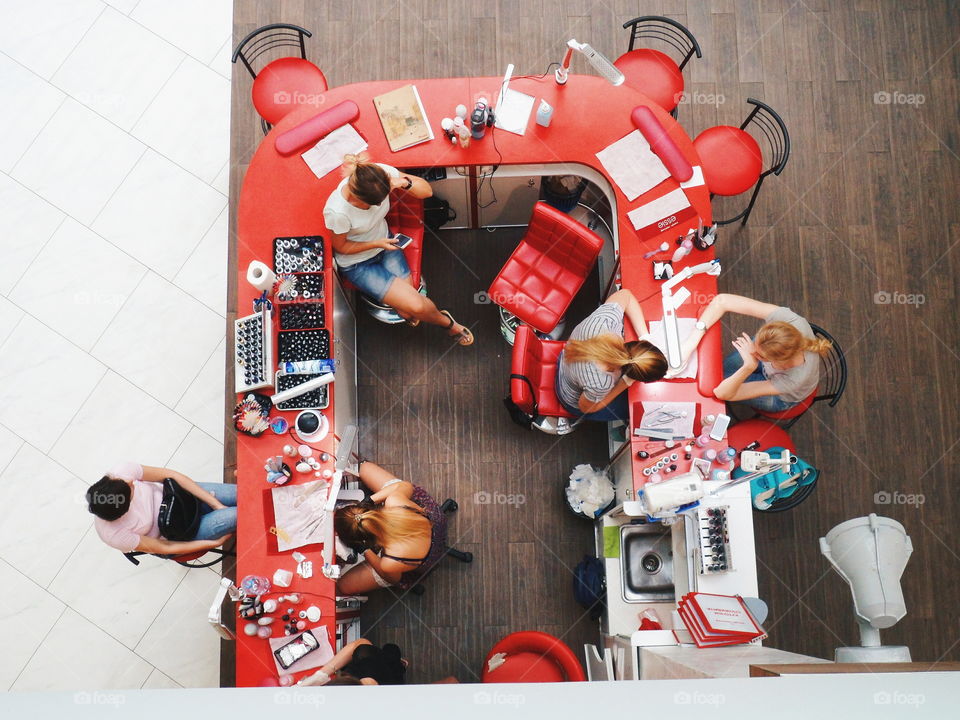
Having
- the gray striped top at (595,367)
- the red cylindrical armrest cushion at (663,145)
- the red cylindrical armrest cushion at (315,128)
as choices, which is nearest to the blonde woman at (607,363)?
the gray striped top at (595,367)

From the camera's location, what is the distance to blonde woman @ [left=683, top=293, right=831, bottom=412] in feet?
10.8

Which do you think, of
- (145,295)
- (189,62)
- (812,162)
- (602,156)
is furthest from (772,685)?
(189,62)

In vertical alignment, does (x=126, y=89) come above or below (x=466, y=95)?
above

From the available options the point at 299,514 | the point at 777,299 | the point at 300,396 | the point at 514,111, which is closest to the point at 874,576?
the point at 777,299

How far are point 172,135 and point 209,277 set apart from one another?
3.64 ft

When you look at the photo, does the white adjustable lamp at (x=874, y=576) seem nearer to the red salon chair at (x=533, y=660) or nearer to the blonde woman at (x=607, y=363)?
the blonde woman at (x=607, y=363)

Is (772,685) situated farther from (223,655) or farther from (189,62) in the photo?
(189,62)

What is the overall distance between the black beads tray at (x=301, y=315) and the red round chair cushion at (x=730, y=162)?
2445mm

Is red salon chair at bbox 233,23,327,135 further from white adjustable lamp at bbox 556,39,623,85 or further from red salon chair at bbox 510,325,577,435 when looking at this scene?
red salon chair at bbox 510,325,577,435

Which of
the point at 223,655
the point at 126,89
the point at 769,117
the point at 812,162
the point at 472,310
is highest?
the point at 126,89

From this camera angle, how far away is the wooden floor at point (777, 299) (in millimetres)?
4195

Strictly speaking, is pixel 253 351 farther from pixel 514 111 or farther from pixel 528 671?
pixel 528 671

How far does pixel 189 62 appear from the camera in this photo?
488 cm

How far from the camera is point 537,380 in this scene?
3.87 m
